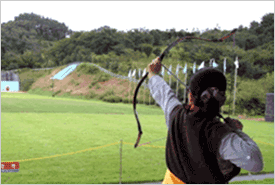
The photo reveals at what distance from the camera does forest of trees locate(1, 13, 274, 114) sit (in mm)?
26594

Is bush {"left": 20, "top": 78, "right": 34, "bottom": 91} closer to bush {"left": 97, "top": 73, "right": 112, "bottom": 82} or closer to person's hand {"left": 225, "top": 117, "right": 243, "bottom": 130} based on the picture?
bush {"left": 97, "top": 73, "right": 112, "bottom": 82}

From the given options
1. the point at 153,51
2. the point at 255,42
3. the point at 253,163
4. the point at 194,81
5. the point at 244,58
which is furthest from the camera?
the point at 153,51

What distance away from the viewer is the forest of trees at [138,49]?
2659cm

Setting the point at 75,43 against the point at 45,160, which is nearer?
the point at 45,160

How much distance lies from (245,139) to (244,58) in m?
28.5

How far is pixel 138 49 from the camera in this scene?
4288 cm

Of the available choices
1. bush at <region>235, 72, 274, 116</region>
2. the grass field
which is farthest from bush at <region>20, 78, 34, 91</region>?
the grass field

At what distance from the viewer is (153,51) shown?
129 feet

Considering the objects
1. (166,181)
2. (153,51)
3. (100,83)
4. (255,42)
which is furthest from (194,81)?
(153,51)

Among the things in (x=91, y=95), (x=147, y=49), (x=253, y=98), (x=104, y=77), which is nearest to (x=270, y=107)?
(x=253, y=98)

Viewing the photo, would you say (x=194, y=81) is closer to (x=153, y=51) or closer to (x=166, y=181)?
(x=166, y=181)

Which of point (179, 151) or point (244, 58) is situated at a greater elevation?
point (244, 58)

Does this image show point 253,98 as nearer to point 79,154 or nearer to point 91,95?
point 79,154

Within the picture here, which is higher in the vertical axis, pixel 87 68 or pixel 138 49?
pixel 138 49
